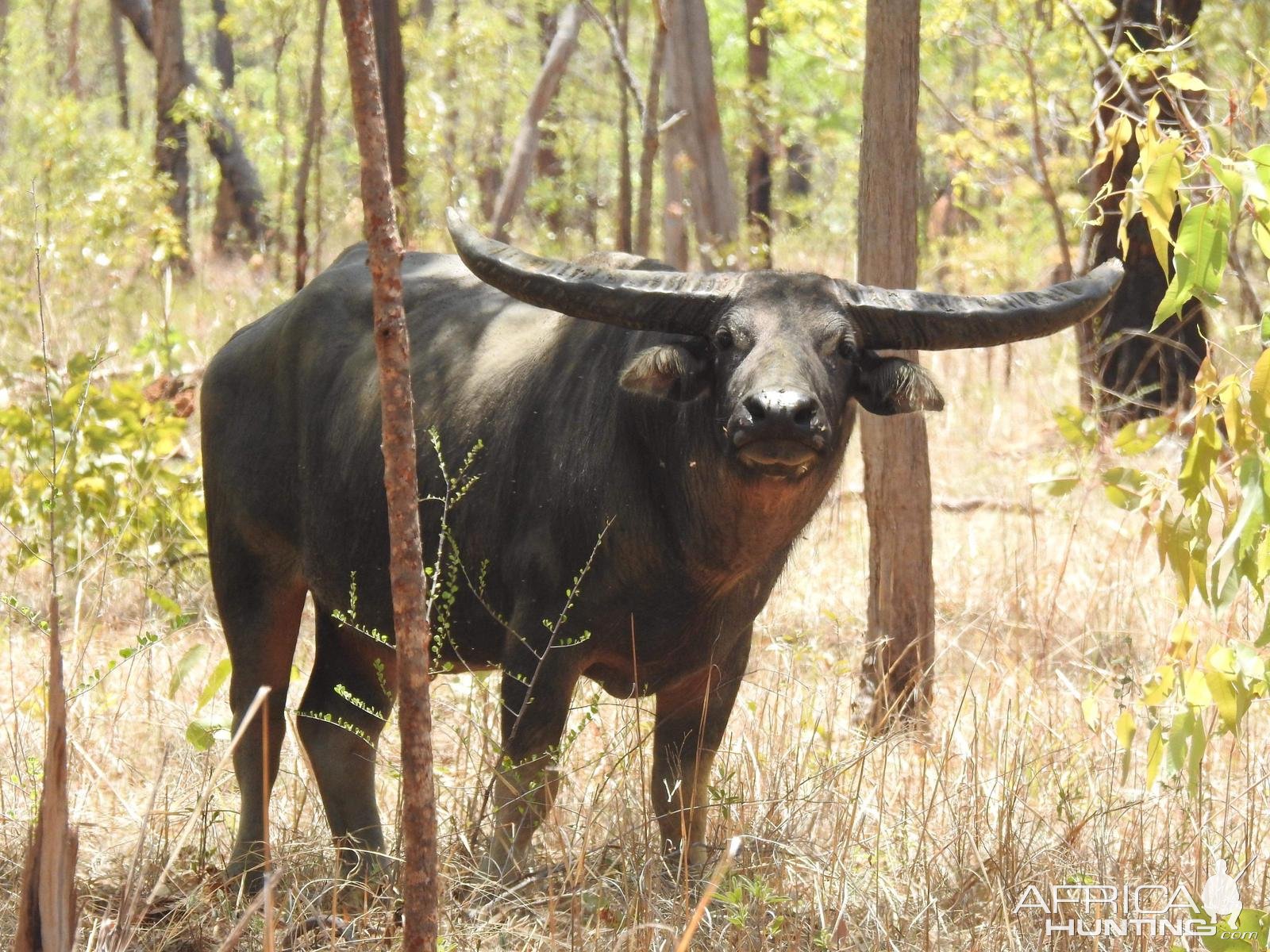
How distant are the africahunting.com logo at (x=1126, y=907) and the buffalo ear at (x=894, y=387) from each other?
123 centimetres

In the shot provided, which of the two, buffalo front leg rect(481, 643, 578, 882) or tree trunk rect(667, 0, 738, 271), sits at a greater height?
tree trunk rect(667, 0, 738, 271)

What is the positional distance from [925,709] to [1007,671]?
1.58 feet

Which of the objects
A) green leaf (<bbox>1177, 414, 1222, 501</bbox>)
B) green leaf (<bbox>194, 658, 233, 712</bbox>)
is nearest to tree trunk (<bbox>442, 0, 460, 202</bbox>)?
green leaf (<bbox>194, 658, 233, 712</bbox>)

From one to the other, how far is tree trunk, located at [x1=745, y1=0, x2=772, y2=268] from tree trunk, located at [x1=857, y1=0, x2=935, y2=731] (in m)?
5.12

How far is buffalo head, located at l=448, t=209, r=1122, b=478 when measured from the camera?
11.5 ft

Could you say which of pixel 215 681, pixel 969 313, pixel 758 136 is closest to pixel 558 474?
pixel 969 313

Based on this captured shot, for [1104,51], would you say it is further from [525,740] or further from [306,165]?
[306,165]

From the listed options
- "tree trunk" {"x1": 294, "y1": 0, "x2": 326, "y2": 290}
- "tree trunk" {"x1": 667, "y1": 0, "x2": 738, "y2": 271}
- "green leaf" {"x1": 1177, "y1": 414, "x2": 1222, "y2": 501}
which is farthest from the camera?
"tree trunk" {"x1": 667, "y1": 0, "x2": 738, "y2": 271}

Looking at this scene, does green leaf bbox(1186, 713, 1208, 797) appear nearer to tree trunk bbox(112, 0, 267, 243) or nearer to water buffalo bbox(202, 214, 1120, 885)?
water buffalo bbox(202, 214, 1120, 885)

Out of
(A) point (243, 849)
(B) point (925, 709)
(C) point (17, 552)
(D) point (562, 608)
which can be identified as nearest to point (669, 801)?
(D) point (562, 608)

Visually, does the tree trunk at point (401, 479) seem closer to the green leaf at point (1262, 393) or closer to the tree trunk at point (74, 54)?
the green leaf at point (1262, 393)

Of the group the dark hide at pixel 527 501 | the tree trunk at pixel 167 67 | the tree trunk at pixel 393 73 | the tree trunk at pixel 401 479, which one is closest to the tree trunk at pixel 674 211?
Answer: the tree trunk at pixel 393 73

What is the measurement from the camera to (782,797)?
3.57 m

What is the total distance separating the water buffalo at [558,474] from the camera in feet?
11.7
